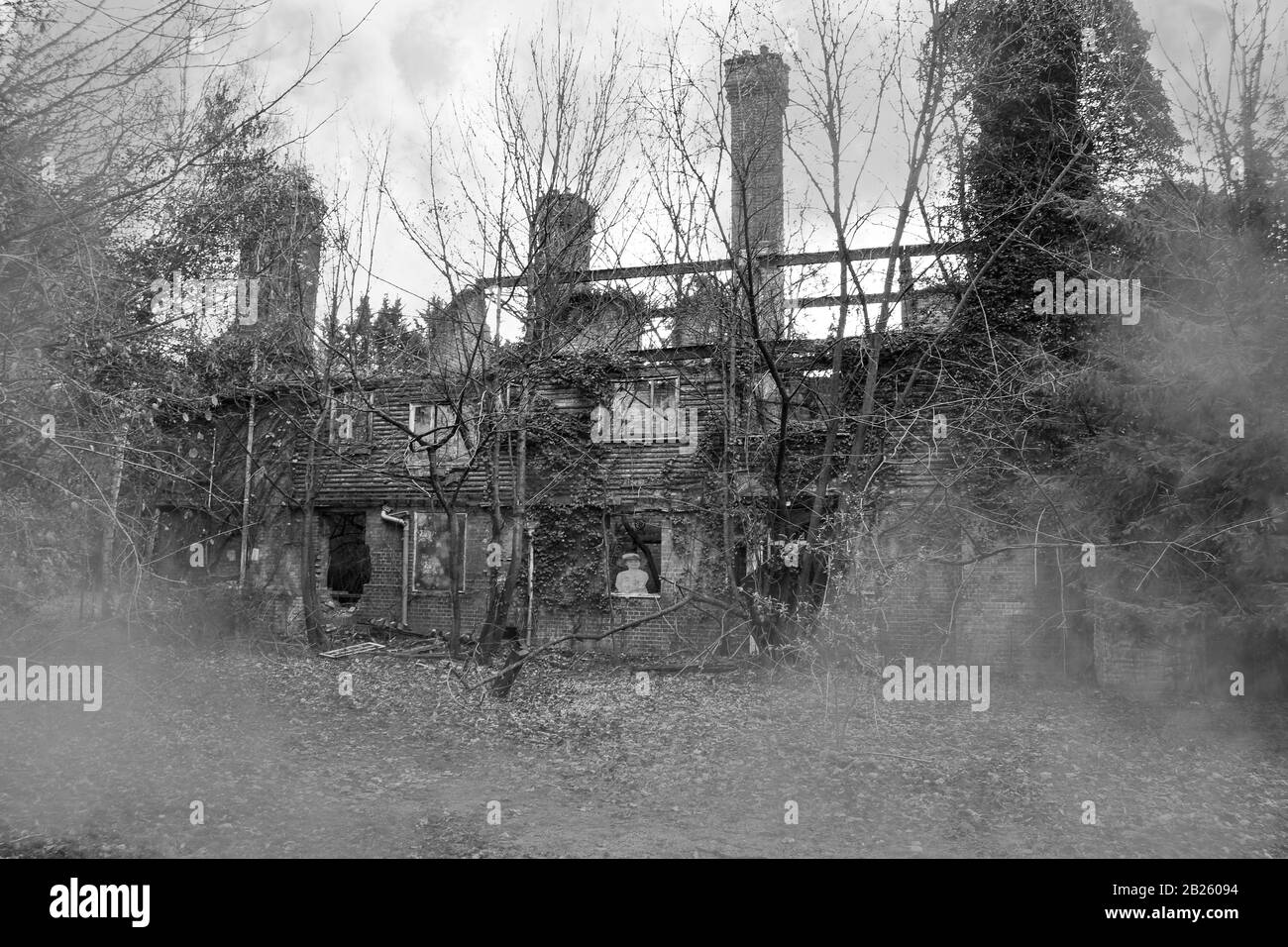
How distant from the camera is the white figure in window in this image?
14336mm

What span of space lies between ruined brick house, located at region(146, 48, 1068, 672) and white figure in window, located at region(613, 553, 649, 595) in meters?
0.03

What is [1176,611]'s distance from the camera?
9227 millimetres

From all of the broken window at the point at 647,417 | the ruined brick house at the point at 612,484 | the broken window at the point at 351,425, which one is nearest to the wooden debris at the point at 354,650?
the ruined brick house at the point at 612,484

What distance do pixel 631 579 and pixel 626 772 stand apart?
697 cm

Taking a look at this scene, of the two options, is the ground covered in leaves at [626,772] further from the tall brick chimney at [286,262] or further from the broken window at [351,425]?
the broken window at [351,425]

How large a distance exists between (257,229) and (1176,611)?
12870 millimetres

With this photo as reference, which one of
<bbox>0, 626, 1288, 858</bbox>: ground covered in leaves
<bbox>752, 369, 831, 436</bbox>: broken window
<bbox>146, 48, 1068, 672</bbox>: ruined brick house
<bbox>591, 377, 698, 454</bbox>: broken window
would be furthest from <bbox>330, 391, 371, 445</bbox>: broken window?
<bbox>752, 369, 831, 436</bbox>: broken window

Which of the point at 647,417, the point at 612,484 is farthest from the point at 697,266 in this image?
the point at 612,484

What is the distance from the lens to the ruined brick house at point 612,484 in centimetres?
1080

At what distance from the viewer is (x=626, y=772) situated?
7465 mm

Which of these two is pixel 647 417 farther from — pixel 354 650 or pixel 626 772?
pixel 626 772

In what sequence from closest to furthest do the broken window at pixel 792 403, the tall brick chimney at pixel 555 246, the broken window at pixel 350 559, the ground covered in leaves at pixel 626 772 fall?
1. the ground covered in leaves at pixel 626 772
2. the tall brick chimney at pixel 555 246
3. the broken window at pixel 792 403
4. the broken window at pixel 350 559
